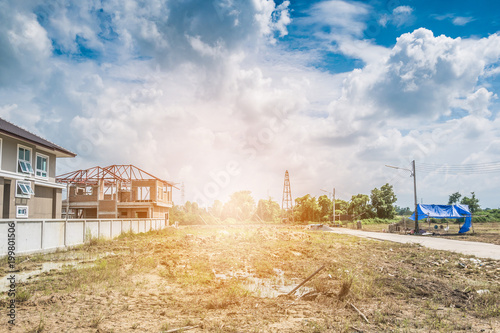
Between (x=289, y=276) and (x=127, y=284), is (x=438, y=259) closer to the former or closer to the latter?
(x=289, y=276)

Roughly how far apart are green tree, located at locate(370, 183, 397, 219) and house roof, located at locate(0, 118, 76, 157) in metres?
65.7

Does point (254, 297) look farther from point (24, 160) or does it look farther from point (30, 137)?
point (30, 137)

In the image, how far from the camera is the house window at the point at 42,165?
2644 centimetres

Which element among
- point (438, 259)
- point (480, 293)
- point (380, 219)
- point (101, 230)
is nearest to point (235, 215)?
point (380, 219)

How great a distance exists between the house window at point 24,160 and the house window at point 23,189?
0.93 meters

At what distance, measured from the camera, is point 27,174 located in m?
24.5

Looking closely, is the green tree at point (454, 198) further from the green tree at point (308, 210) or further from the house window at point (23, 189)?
the house window at point (23, 189)

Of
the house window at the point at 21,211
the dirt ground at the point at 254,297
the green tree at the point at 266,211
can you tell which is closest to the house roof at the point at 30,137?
the house window at the point at 21,211

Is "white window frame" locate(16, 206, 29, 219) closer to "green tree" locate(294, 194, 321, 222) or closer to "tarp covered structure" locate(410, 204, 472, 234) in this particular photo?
"tarp covered structure" locate(410, 204, 472, 234)

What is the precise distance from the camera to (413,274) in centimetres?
1280

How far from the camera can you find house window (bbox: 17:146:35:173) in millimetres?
24034

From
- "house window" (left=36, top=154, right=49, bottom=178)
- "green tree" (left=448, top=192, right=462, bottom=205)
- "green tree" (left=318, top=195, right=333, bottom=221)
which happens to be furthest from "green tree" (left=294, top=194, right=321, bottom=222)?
"house window" (left=36, top=154, right=49, bottom=178)

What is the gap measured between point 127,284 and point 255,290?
13.1 ft

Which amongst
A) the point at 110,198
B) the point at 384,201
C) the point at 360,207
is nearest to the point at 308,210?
the point at 360,207
